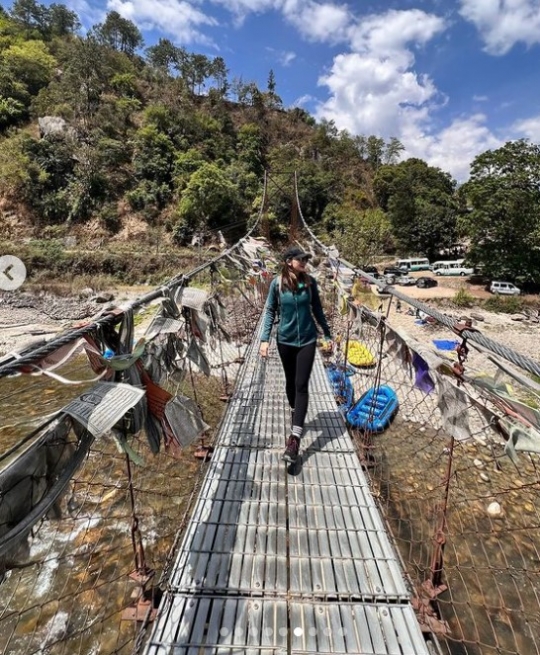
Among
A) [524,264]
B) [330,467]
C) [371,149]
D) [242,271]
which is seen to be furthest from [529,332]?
[371,149]

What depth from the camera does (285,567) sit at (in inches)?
49.5

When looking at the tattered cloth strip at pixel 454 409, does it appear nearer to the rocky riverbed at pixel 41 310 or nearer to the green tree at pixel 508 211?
the rocky riverbed at pixel 41 310

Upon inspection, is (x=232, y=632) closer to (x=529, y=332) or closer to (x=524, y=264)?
(x=529, y=332)

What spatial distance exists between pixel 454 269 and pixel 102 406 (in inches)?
734

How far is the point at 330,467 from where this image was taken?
1762mm

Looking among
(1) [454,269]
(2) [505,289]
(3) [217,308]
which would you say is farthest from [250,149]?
(3) [217,308]

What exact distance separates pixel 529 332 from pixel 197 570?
1139 centimetres

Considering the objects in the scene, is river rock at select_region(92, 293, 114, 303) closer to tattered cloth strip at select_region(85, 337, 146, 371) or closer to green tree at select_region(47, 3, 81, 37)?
tattered cloth strip at select_region(85, 337, 146, 371)

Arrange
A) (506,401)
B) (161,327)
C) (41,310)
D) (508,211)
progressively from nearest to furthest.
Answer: (506,401)
(161,327)
(41,310)
(508,211)

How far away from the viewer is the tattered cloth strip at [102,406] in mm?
682

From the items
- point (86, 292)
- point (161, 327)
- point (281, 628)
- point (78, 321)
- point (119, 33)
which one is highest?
point (119, 33)

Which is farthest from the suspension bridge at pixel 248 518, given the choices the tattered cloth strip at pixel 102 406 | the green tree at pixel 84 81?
the green tree at pixel 84 81

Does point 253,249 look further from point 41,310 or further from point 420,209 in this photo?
point 420,209

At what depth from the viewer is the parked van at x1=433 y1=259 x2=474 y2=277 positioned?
640 inches
